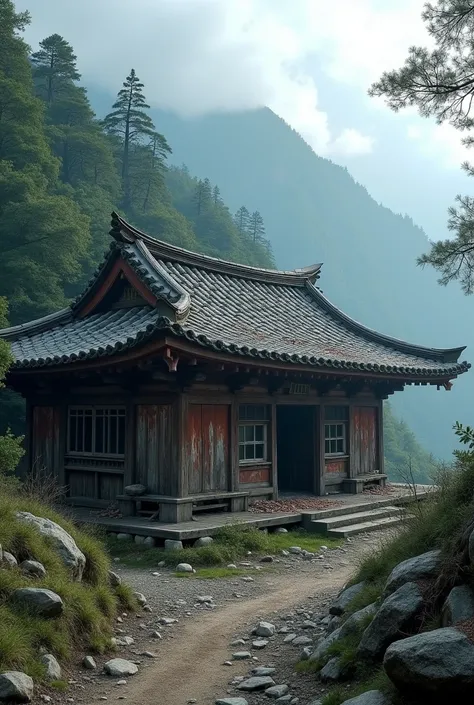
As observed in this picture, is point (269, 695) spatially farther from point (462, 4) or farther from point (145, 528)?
point (462, 4)

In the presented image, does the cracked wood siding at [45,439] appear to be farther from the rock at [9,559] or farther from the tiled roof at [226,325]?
the rock at [9,559]

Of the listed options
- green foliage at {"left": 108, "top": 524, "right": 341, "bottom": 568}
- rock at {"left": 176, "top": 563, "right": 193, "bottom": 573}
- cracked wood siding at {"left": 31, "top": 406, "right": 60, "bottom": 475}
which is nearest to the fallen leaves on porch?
green foliage at {"left": 108, "top": 524, "right": 341, "bottom": 568}

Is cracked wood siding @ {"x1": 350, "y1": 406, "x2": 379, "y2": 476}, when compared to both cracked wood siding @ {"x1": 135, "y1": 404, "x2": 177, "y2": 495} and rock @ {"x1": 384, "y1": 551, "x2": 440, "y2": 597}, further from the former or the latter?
rock @ {"x1": 384, "y1": 551, "x2": 440, "y2": 597}

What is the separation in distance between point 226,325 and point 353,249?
175056 millimetres

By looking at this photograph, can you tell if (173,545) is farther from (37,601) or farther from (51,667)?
(51,667)

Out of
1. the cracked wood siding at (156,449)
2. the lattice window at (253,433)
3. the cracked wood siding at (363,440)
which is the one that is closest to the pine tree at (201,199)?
the cracked wood siding at (363,440)

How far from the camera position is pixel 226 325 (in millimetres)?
13898

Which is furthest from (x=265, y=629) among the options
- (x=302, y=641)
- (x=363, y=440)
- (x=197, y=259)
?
(x=197, y=259)

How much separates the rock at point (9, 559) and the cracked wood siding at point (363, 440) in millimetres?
11371

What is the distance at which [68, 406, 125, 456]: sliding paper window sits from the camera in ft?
43.8

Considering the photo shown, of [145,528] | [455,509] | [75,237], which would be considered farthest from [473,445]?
[75,237]

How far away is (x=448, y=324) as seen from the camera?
173750mm

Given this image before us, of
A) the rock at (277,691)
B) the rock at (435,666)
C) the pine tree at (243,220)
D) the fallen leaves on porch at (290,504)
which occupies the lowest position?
the rock at (277,691)

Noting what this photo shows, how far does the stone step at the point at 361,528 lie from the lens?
1247cm
